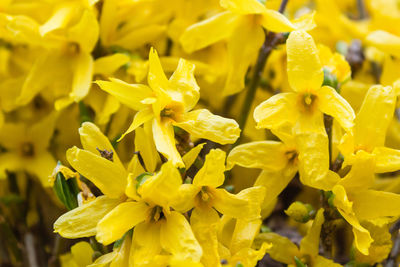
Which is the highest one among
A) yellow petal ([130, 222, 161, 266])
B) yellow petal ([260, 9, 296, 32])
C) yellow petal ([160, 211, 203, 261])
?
yellow petal ([260, 9, 296, 32])

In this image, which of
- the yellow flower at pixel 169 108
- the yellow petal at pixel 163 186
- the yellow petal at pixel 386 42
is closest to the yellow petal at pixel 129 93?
the yellow flower at pixel 169 108

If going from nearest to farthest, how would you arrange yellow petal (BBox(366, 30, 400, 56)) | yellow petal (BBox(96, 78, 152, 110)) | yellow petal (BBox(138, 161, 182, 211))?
yellow petal (BBox(138, 161, 182, 211))
yellow petal (BBox(96, 78, 152, 110))
yellow petal (BBox(366, 30, 400, 56))

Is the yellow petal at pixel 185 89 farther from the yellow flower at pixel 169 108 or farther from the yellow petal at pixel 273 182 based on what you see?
the yellow petal at pixel 273 182

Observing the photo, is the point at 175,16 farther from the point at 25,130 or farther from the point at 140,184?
the point at 140,184

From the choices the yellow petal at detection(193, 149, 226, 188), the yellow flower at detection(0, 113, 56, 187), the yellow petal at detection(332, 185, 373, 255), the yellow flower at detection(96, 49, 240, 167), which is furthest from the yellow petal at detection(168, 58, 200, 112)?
the yellow flower at detection(0, 113, 56, 187)

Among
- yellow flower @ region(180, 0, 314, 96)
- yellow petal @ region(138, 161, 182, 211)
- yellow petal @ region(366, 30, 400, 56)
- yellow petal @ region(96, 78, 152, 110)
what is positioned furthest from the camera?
yellow petal @ region(366, 30, 400, 56)

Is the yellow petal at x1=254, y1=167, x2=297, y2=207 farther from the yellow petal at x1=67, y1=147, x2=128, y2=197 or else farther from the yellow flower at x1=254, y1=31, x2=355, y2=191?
the yellow petal at x1=67, y1=147, x2=128, y2=197

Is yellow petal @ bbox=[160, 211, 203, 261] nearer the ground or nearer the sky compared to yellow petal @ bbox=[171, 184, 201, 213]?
nearer the ground

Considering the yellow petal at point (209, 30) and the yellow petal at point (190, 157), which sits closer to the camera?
the yellow petal at point (190, 157)
